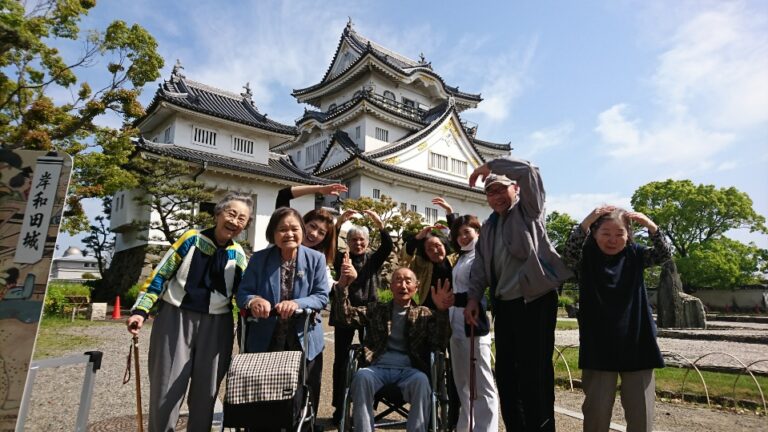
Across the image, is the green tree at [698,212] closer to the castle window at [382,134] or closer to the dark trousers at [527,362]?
the castle window at [382,134]

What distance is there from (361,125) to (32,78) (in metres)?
16.7

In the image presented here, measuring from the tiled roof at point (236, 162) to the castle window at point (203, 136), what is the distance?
0.53 m

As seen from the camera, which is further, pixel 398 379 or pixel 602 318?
pixel 398 379

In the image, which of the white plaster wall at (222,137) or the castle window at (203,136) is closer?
the white plaster wall at (222,137)

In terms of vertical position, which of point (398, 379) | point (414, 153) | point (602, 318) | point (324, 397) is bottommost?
point (324, 397)

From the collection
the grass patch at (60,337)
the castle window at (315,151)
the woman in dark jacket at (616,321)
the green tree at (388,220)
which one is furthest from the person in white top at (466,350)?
the castle window at (315,151)

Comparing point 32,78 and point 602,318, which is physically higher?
point 32,78

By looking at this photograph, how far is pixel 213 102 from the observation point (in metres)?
20.9

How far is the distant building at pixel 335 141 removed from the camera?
18594 mm

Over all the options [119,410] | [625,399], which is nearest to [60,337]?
[119,410]

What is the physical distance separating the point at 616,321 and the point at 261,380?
2.37 meters

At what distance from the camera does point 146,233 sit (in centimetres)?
1827

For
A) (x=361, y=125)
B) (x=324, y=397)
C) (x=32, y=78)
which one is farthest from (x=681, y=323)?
(x=32, y=78)

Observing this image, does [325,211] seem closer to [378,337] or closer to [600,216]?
[378,337]
